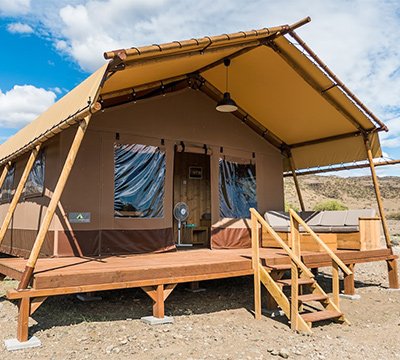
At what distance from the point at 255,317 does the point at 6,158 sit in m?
4.62

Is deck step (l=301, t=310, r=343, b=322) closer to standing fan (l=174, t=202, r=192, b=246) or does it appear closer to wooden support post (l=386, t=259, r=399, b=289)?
wooden support post (l=386, t=259, r=399, b=289)

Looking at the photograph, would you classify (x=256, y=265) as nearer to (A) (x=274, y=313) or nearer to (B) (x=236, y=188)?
(A) (x=274, y=313)

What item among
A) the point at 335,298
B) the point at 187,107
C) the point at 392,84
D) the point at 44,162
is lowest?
the point at 335,298

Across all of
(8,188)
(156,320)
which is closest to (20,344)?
(156,320)

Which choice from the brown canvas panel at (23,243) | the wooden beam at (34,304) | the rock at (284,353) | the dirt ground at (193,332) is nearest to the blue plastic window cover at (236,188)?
the dirt ground at (193,332)

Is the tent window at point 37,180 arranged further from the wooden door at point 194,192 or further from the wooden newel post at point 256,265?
the wooden newel post at point 256,265

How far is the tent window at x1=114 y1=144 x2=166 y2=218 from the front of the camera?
265 inches

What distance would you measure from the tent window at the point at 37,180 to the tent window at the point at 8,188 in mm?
1535

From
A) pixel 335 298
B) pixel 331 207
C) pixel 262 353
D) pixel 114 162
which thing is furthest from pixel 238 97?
pixel 331 207

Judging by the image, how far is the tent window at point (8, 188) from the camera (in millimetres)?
8538

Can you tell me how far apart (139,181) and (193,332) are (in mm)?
3063

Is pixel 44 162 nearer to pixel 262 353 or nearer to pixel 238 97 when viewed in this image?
pixel 238 97

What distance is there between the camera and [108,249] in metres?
6.47

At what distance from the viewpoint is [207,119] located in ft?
26.6
